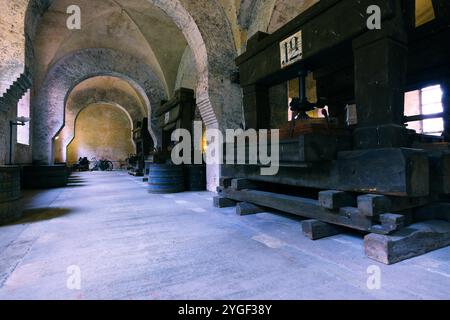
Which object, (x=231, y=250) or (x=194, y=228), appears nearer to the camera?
(x=231, y=250)

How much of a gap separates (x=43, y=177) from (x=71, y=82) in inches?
181

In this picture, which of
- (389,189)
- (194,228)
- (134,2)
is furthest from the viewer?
(134,2)

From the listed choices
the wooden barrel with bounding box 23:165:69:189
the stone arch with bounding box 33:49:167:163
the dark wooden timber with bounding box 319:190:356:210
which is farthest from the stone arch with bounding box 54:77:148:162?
the dark wooden timber with bounding box 319:190:356:210

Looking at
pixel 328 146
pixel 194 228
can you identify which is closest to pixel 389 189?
pixel 328 146

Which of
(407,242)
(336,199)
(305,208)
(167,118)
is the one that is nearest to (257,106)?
(305,208)

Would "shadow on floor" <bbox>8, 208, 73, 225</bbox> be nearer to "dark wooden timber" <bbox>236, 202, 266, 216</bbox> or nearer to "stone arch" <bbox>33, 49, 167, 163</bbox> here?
"dark wooden timber" <bbox>236, 202, 266, 216</bbox>

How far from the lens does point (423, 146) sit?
2424 mm

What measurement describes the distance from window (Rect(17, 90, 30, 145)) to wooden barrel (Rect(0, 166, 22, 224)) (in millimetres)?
6393

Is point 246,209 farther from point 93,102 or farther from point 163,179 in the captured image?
point 93,102

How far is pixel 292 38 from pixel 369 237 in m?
2.46

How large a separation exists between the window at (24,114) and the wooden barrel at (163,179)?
5.71 metres

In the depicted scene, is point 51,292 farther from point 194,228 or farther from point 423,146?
point 423,146

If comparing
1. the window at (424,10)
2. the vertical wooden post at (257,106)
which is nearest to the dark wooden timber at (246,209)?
the vertical wooden post at (257,106)

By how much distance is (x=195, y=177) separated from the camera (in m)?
6.64
